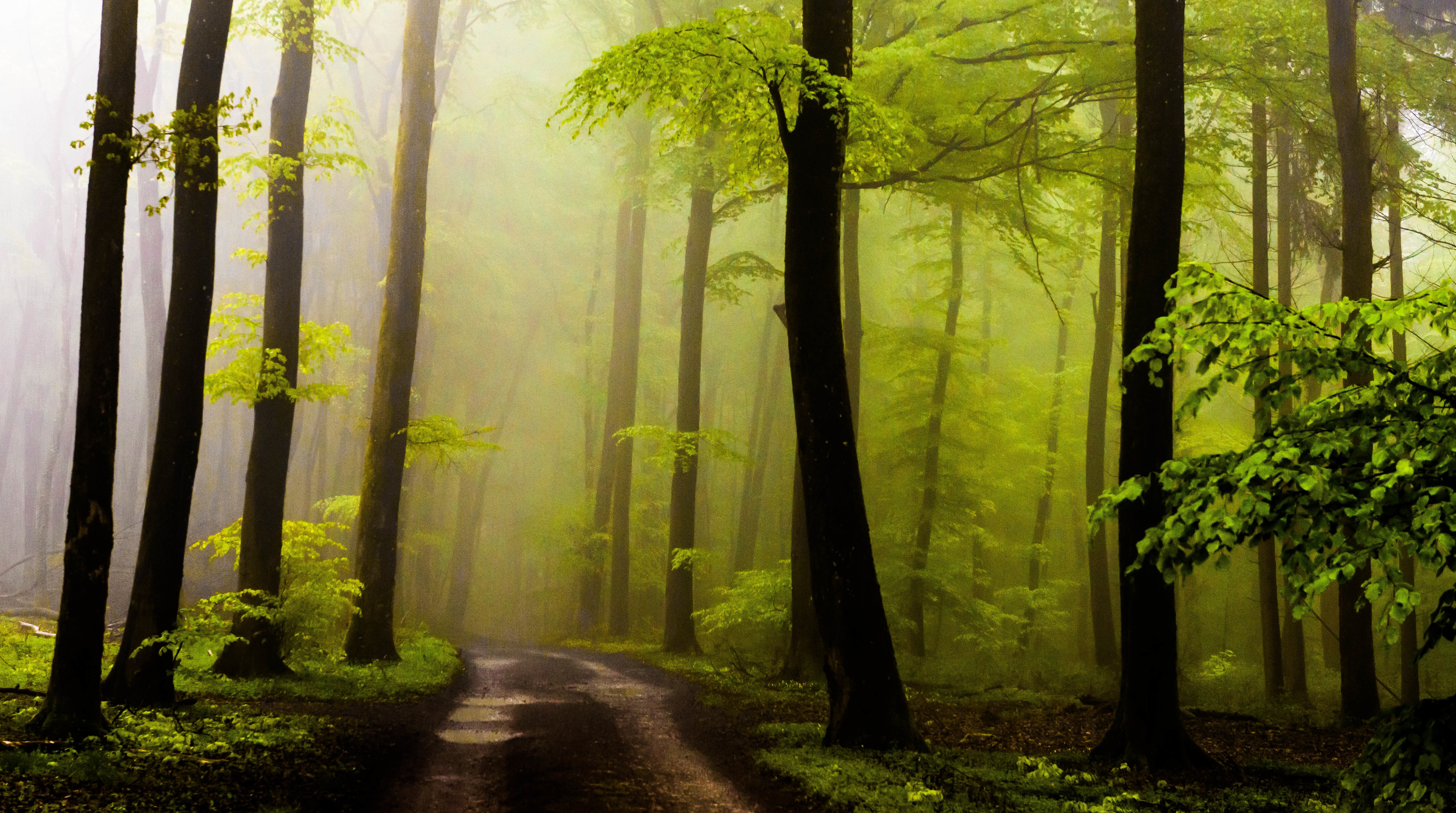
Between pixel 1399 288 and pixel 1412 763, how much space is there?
18134 millimetres

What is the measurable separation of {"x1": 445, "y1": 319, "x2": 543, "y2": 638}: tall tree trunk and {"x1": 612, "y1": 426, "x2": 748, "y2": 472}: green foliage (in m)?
14.0

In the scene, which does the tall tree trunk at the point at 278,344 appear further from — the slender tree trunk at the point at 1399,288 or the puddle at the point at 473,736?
the slender tree trunk at the point at 1399,288

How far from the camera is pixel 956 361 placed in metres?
20.7

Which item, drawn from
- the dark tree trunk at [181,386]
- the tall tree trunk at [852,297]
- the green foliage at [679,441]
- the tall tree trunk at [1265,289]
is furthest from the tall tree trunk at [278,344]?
the tall tree trunk at [1265,289]

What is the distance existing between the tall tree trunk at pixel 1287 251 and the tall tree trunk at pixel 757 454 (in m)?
13.5

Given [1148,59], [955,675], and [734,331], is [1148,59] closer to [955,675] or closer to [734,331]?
[955,675]

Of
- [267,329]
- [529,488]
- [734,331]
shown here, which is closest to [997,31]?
[267,329]

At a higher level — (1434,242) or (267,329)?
(1434,242)

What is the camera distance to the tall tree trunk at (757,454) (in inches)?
1030

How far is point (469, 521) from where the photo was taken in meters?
31.5

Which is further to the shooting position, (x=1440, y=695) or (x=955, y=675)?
(x=1440, y=695)

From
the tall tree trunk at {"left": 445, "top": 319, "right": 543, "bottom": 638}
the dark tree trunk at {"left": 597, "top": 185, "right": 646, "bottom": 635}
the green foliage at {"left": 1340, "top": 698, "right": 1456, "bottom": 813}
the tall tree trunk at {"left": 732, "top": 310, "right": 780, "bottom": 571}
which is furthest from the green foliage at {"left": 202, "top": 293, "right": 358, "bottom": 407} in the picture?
the tall tree trunk at {"left": 445, "top": 319, "right": 543, "bottom": 638}

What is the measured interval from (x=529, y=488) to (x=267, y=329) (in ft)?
115

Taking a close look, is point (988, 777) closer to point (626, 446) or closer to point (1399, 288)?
point (1399, 288)
